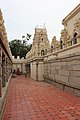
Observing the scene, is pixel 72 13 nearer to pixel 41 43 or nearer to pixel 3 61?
pixel 3 61

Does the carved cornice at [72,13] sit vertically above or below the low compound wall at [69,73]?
above

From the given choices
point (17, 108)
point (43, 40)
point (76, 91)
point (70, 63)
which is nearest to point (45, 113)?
point (17, 108)

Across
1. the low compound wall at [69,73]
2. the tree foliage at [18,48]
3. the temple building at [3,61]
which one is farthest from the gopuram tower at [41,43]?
the tree foliage at [18,48]

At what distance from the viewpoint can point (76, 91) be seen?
9625 mm

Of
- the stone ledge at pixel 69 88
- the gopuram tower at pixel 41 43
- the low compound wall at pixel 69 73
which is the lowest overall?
the stone ledge at pixel 69 88

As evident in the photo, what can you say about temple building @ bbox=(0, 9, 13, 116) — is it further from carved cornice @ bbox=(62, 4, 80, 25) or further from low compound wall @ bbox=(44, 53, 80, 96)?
carved cornice @ bbox=(62, 4, 80, 25)

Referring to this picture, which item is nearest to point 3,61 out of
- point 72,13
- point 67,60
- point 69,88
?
point 67,60

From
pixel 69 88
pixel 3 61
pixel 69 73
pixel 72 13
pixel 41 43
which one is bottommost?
pixel 69 88

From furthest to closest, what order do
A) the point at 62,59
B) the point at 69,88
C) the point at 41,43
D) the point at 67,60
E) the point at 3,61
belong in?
the point at 41,43, the point at 62,59, the point at 67,60, the point at 69,88, the point at 3,61

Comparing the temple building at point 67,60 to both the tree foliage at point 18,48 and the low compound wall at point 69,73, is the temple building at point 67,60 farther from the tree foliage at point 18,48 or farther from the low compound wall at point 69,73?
the tree foliage at point 18,48

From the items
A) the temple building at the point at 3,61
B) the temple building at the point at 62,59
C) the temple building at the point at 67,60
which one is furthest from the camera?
the temple building at the point at 67,60

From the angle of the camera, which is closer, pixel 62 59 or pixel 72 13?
pixel 62 59

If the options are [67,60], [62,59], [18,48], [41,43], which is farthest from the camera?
[18,48]

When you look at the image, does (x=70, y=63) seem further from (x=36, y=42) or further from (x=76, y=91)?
(x=36, y=42)
